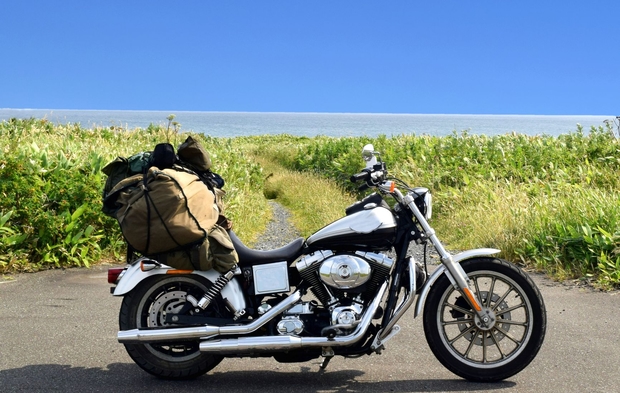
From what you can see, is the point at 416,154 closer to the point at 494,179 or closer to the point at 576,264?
the point at 494,179

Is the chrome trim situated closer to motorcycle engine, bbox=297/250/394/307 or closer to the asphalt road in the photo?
motorcycle engine, bbox=297/250/394/307

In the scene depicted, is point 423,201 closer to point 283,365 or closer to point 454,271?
point 454,271

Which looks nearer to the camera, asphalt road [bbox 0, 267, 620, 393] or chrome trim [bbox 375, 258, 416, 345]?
chrome trim [bbox 375, 258, 416, 345]

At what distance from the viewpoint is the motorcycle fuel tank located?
448 centimetres

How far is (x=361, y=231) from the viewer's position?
447 cm

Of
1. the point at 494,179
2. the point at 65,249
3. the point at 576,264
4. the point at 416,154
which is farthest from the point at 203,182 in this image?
the point at 416,154

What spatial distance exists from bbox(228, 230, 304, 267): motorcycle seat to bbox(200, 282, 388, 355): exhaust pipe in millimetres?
530

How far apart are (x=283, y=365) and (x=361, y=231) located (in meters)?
1.52

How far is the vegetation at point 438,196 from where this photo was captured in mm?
9008

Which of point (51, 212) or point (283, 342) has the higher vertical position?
point (51, 212)

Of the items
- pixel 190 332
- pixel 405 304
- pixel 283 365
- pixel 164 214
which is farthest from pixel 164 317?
pixel 405 304

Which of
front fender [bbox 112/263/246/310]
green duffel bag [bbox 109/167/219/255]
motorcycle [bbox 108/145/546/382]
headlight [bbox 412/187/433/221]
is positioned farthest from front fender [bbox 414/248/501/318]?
green duffel bag [bbox 109/167/219/255]

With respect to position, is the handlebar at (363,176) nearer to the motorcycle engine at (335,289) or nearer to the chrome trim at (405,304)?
the motorcycle engine at (335,289)

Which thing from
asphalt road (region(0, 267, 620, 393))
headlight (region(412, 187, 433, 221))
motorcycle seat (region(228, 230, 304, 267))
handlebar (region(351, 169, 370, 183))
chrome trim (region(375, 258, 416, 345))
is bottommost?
asphalt road (region(0, 267, 620, 393))
